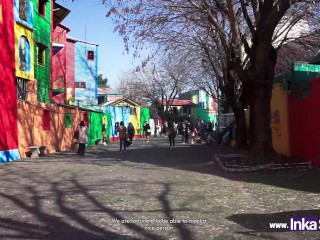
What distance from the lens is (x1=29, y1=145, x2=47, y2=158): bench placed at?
16866mm

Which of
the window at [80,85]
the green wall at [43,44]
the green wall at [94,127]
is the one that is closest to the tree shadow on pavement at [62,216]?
the green wall at [43,44]

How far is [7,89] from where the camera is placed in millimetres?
14898

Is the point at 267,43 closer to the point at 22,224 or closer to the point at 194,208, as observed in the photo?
the point at 194,208

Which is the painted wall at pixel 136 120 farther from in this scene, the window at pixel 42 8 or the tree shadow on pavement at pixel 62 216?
the tree shadow on pavement at pixel 62 216

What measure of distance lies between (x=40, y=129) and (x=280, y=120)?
400 inches

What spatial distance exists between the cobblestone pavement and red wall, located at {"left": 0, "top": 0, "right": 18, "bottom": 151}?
10.5 ft

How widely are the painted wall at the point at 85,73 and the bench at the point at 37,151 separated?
17193mm

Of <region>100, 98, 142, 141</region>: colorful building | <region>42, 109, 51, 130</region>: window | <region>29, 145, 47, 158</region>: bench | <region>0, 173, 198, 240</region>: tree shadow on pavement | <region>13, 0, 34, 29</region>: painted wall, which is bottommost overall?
<region>0, 173, 198, 240</region>: tree shadow on pavement

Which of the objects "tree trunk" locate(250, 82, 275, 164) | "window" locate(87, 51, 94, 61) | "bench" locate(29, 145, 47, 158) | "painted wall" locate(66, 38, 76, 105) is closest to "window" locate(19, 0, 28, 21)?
"bench" locate(29, 145, 47, 158)

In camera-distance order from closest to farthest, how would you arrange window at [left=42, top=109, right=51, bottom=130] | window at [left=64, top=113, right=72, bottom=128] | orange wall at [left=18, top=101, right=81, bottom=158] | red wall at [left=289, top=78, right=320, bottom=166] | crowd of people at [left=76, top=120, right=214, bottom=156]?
red wall at [left=289, top=78, right=320, bottom=166]
orange wall at [left=18, top=101, right=81, bottom=158]
crowd of people at [left=76, top=120, right=214, bottom=156]
window at [left=42, top=109, right=51, bottom=130]
window at [left=64, top=113, right=72, bottom=128]

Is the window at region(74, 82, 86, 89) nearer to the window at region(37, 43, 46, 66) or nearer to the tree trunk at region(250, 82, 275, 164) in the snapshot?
the window at region(37, 43, 46, 66)

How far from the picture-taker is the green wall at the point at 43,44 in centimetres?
1917

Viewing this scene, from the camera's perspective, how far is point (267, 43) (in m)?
11.8

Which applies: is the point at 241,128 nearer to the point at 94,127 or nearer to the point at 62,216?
the point at 94,127
